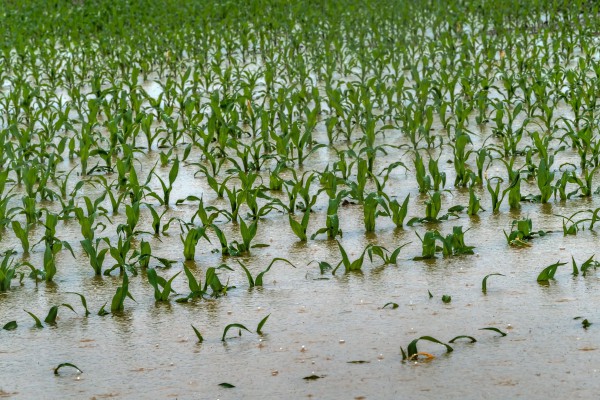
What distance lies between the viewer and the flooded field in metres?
3.36

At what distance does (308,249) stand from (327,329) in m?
1.00

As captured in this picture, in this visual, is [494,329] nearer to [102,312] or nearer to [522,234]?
[522,234]

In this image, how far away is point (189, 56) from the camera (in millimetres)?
10211

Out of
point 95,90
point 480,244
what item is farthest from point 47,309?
point 95,90

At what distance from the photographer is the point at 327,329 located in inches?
145

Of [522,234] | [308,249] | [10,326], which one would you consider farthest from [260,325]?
[522,234]

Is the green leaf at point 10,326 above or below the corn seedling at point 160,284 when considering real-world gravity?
below

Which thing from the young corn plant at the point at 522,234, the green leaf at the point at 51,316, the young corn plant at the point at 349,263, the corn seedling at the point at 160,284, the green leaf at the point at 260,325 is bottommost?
the green leaf at the point at 260,325

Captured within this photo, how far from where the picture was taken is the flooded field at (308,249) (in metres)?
3.36

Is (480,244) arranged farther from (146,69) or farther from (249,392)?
(146,69)

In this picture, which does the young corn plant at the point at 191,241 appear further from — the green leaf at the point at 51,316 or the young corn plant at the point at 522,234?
the young corn plant at the point at 522,234

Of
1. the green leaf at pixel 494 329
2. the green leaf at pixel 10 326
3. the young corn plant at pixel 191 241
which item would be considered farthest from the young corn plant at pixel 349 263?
the green leaf at pixel 10 326

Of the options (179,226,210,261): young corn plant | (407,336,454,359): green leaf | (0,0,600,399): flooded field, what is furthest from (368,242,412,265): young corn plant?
(407,336,454,359): green leaf

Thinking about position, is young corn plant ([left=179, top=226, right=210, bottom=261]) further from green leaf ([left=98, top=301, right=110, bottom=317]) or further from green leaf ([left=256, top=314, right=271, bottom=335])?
green leaf ([left=256, top=314, right=271, bottom=335])
